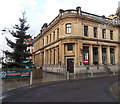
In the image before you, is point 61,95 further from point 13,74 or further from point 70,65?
point 70,65

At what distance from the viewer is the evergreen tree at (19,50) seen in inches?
536

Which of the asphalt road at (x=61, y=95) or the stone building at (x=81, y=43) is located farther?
the stone building at (x=81, y=43)

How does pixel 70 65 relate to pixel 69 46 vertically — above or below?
below

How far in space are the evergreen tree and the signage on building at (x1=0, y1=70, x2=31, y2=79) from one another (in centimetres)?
144

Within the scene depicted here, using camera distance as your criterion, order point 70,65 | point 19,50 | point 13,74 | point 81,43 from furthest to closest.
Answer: point 81,43
point 70,65
point 19,50
point 13,74

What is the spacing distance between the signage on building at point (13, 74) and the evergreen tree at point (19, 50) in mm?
1442

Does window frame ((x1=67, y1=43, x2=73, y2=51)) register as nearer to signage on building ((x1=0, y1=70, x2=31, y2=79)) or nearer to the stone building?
the stone building

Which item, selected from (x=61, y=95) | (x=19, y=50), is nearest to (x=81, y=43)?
(x=19, y=50)

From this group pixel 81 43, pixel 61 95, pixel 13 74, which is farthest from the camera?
pixel 81 43

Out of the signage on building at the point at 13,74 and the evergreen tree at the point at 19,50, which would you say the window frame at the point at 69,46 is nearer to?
the evergreen tree at the point at 19,50

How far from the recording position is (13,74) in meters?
11.9

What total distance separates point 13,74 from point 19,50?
154 inches

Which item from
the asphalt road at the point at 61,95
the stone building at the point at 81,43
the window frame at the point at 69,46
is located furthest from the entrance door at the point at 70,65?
the asphalt road at the point at 61,95

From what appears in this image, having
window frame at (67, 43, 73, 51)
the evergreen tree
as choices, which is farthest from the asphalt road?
window frame at (67, 43, 73, 51)
